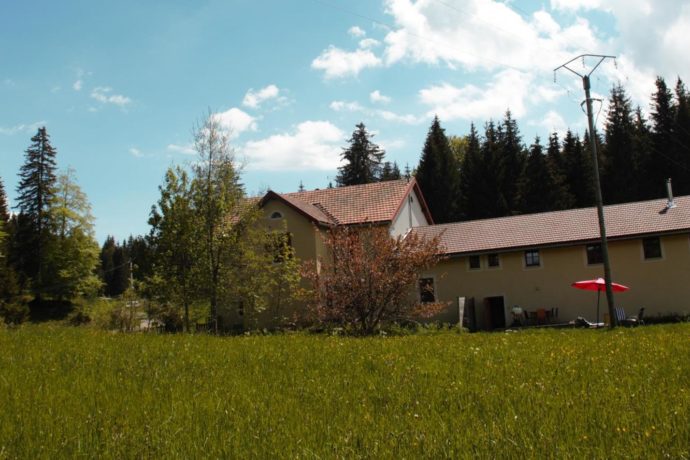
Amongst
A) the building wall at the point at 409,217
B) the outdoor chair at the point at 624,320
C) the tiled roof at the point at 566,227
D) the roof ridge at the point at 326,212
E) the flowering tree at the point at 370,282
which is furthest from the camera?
the building wall at the point at 409,217

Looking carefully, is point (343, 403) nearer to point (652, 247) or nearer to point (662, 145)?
point (652, 247)

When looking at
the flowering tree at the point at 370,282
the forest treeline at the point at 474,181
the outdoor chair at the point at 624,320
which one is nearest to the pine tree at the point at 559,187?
the forest treeline at the point at 474,181

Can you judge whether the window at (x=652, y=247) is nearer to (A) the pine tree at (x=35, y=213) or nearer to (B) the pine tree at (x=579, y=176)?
(B) the pine tree at (x=579, y=176)

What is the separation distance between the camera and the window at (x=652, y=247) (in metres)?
27.9

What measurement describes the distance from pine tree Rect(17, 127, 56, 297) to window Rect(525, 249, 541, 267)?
4403cm

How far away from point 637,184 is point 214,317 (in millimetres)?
47797

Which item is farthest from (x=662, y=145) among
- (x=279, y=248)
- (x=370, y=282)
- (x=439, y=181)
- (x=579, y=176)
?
(x=370, y=282)

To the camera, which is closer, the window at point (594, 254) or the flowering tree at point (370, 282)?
the flowering tree at point (370, 282)

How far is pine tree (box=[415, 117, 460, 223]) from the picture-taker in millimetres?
59156

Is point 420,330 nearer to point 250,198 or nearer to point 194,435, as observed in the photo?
point 250,198

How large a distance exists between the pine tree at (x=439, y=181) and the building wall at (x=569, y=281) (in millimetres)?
27398

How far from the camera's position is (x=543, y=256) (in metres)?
30.2

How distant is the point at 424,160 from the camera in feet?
203

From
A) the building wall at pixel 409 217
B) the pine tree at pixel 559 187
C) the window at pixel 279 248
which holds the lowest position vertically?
the window at pixel 279 248
